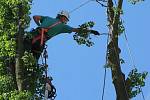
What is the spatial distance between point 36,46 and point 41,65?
48 cm

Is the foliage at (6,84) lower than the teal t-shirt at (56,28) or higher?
lower

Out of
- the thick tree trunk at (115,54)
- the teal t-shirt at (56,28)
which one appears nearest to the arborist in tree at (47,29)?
the teal t-shirt at (56,28)

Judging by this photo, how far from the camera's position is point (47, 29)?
52.9 ft

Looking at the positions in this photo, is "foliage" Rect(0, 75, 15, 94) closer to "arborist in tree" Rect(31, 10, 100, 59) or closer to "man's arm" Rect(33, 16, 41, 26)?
"arborist in tree" Rect(31, 10, 100, 59)

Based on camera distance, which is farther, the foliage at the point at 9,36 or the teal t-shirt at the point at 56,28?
the foliage at the point at 9,36

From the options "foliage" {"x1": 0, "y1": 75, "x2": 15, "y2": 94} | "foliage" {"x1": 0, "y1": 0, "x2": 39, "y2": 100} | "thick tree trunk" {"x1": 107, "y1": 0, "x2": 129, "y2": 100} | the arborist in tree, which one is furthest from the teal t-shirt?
"foliage" {"x1": 0, "y1": 75, "x2": 15, "y2": 94}

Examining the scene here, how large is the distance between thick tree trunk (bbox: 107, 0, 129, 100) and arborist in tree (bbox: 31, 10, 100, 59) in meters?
0.52

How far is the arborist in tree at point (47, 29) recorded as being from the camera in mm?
16188

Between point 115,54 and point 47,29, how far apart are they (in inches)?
67.0

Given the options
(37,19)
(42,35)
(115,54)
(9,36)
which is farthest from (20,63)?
(115,54)

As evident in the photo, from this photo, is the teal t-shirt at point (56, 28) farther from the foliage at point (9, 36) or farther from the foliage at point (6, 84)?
the foliage at point (6, 84)

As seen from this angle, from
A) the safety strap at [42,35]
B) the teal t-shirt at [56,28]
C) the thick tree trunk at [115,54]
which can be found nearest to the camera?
the thick tree trunk at [115,54]

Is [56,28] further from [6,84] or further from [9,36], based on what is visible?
[6,84]

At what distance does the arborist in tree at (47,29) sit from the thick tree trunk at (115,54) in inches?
20.4
